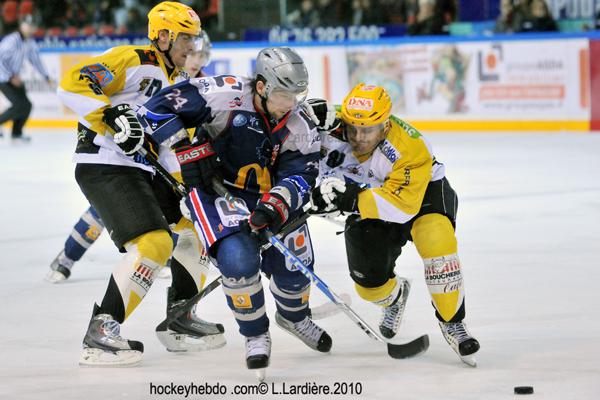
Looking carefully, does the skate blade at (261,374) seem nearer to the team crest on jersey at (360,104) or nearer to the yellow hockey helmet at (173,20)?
the team crest on jersey at (360,104)

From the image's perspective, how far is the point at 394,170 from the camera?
4066 mm

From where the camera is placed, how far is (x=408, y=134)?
4117mm

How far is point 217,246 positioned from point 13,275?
2.21 meters

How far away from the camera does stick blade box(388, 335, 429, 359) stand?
398 cm

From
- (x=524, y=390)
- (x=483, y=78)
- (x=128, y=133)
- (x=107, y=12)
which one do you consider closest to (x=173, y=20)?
(x=128, y=133)

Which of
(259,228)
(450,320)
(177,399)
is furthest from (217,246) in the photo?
(450,320)

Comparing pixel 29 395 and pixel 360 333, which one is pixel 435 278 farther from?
pixel 29 395

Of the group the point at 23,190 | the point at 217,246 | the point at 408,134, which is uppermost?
the point at 408,134

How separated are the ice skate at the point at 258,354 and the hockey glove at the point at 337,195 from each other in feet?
1.67

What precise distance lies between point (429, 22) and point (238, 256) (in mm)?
8917

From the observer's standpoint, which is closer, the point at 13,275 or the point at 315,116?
the point at 315,116

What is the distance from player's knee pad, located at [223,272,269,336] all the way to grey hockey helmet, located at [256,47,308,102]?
0.61 metres

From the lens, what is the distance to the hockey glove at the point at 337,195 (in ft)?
13.2

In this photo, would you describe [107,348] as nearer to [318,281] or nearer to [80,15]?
[318,281]
